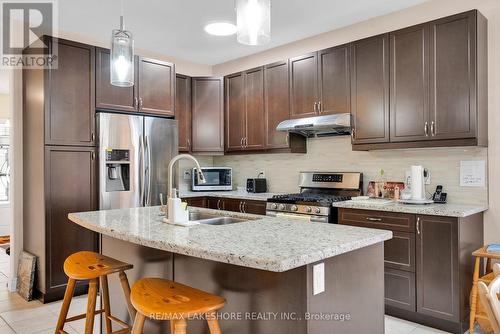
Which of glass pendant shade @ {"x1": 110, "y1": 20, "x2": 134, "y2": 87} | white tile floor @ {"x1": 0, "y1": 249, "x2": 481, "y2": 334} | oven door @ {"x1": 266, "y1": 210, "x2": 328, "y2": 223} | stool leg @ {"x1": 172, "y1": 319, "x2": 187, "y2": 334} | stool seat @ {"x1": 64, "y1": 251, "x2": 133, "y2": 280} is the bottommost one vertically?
white tile floor @ {"x1": 0, "y1": 249, "x2": 481, "y2": 334}

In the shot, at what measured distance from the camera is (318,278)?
153 centimetres

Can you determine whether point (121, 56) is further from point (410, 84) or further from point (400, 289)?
point (400, 289)

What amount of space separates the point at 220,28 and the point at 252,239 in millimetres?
3009

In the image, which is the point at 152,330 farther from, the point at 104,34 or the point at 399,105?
the point at 104,34

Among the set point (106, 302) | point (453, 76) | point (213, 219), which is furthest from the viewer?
point (453, 76)

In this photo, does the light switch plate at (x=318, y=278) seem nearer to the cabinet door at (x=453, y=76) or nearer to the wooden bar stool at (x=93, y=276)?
the wooden bar stool at (x=93, y=276)

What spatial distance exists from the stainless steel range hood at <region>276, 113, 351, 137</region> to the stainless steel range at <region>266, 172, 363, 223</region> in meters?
0.45

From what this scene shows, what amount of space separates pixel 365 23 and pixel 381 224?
208 centimetres

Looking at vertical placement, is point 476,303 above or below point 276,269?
below

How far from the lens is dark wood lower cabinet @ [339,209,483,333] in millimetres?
2771

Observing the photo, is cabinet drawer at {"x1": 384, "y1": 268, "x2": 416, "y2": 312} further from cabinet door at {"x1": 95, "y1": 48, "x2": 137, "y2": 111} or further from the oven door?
cabinet door at {"x1": 95, "y1": 48, "x2": 137, "y2": 111}

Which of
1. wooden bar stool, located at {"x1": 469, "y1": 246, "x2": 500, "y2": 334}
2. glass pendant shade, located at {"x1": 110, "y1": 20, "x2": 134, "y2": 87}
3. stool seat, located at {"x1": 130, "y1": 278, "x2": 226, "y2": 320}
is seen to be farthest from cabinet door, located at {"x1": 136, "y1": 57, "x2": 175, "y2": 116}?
wooden bar stool, located at {"x1": 469, "y1": 246, "x2": 500, "y2": 334}

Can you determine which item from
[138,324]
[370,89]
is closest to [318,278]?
[138,324]

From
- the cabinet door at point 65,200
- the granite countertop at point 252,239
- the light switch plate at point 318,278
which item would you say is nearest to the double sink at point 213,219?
the granite countertop at point 252,239
